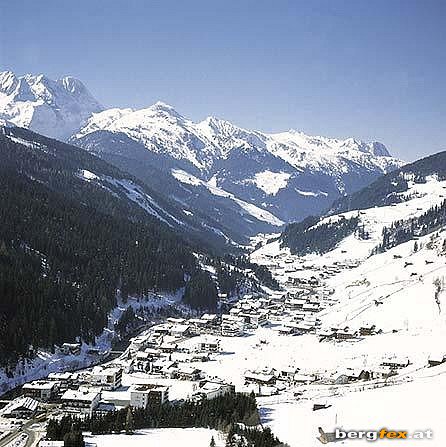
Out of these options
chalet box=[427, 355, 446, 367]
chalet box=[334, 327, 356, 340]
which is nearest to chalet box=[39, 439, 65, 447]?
chalet box=[427, 355, 446, 367]

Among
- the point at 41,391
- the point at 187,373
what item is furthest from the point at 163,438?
the point at 187,373

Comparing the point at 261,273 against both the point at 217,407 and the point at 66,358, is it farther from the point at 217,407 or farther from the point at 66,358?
the point at 217,407

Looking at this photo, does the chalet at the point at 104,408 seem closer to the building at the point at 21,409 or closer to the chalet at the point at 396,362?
the building at the point at 21,409

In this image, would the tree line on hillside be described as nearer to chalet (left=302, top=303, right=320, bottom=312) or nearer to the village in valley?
the village in valley

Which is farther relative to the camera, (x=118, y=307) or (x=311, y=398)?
(x=118, y=307)

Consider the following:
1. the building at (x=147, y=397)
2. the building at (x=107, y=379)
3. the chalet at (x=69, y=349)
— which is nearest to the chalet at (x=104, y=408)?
the building at (x=147, y=397)

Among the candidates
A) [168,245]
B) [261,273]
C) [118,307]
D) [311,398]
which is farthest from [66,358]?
[261,273]

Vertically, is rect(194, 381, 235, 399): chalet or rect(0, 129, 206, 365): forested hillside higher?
rect(0, 129, 206, 365): forested hillside
